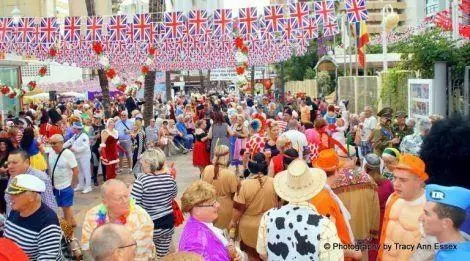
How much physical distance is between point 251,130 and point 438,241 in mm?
10834

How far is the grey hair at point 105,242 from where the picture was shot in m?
3.35

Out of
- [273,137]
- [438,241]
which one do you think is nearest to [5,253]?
[438,241]

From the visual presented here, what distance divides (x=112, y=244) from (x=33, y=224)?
1449 mm

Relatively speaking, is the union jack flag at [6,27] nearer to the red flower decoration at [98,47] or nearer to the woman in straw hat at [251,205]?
the red flower decoration at [98,47]

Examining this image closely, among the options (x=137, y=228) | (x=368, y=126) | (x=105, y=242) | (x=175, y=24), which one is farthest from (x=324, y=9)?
(x=105, y=242)

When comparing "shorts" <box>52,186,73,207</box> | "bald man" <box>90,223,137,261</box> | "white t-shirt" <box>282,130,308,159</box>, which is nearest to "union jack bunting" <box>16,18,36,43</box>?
"shorts" <box>52,186,73,207</box>

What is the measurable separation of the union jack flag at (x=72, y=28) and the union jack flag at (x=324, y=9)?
601 cm

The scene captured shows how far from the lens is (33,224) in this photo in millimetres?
4539

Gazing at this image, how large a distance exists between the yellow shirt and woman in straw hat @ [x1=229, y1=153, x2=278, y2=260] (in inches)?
60.4

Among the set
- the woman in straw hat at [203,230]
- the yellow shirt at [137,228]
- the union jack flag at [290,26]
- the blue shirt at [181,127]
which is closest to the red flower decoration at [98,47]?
the union jack flag at [290,26]

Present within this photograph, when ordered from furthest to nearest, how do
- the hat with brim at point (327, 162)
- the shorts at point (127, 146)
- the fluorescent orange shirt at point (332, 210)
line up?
the shorts at point (127, 146), the hat with brim at point (327, 162), the fluorescent orange shirt at point (332, 210)

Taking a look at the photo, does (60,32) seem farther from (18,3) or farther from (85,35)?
(18,3)

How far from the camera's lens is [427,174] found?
5.10 m

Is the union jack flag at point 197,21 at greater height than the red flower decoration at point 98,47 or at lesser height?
greater
